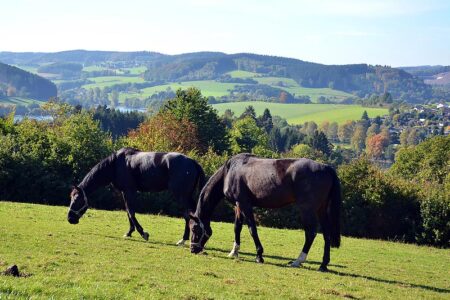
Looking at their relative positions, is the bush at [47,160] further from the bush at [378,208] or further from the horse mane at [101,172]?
the bush at [378,208]

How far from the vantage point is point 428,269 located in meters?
18.4

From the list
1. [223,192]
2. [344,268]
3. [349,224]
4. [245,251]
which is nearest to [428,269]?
[344,268]

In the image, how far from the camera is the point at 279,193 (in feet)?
49.0

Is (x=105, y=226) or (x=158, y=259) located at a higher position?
(x=158, y=259)

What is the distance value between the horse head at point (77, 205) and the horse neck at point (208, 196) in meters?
4.42

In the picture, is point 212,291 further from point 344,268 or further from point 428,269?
point 428,269

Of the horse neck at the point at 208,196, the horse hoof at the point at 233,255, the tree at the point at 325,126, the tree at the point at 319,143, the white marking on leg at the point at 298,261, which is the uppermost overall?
the horse neck at the point at 208,196

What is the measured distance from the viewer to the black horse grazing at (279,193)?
14.6 meters

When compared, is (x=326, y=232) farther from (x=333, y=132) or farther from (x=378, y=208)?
(x=333, y=132)

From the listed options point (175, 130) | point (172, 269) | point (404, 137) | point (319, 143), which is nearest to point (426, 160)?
point (175, 130)

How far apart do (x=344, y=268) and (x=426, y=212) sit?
1741 centimetres

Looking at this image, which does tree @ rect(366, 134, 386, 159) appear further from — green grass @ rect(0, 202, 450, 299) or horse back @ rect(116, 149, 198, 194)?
horse back @ rect(116, 149, 198, 194)

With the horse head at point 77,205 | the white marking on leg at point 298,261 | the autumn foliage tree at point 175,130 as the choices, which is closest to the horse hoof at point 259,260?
the white marking on leg at point 298,261

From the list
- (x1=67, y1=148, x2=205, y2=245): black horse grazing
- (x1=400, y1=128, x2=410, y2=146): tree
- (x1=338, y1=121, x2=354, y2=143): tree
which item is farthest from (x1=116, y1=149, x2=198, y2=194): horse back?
(x1=338, y1=121, x2=354, y2=143): tree
